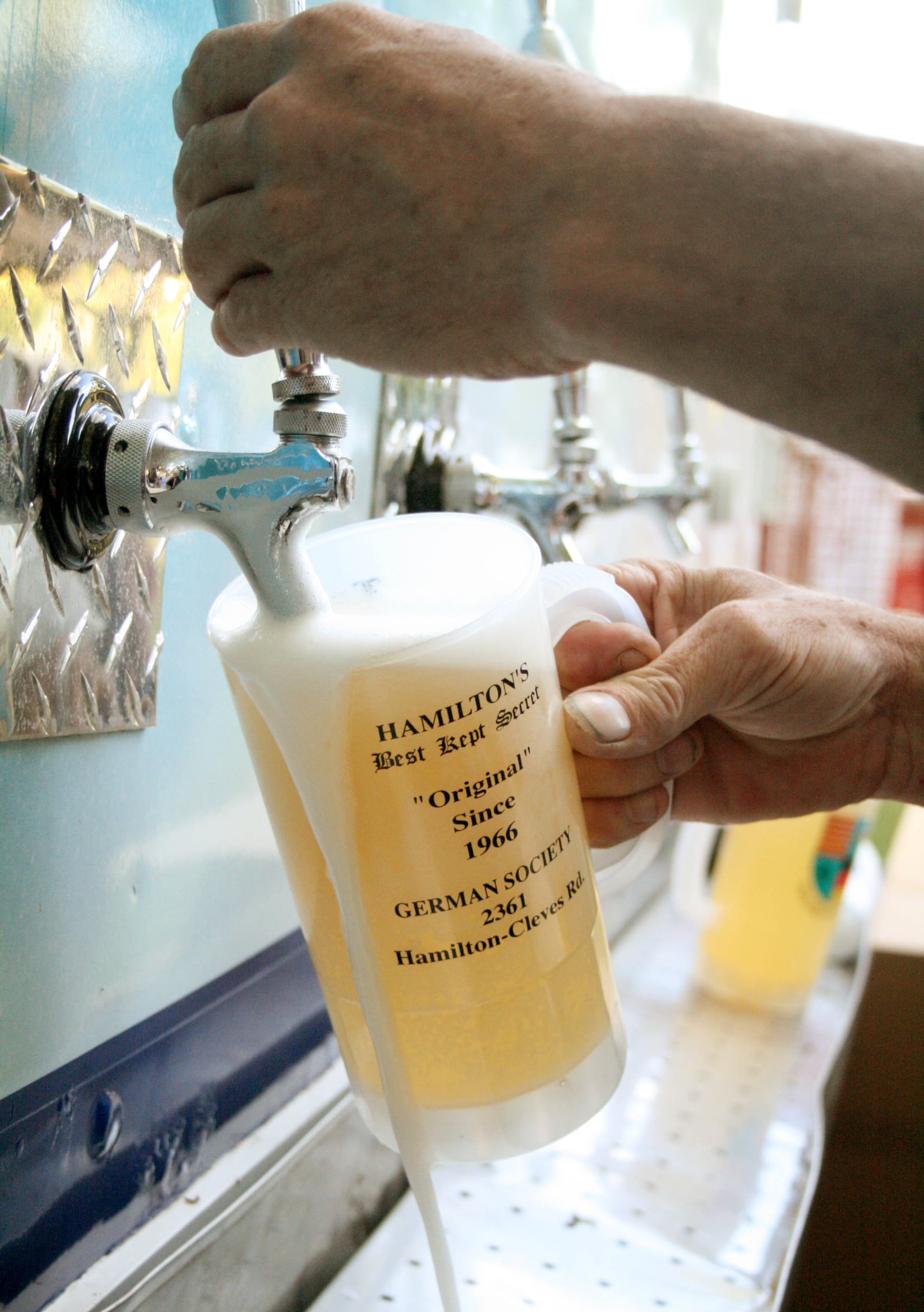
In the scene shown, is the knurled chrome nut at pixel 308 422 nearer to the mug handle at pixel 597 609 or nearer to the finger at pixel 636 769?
the mug handle at pixel 597 609

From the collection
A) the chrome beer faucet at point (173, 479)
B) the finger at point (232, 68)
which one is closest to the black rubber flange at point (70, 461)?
the chrome beer faucet at point (173, 479)

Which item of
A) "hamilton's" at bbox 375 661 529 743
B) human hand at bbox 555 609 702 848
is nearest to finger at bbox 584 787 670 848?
human hand at bbox 555 609 702 848

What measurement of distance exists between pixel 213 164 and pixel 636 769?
1.05 feet

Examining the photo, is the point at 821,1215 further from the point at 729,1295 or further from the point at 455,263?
the point at 455,263

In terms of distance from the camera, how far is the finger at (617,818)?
1.49ft

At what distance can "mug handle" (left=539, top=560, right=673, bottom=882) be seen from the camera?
39 cm

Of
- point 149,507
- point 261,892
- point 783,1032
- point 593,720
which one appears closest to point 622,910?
point 783,1032

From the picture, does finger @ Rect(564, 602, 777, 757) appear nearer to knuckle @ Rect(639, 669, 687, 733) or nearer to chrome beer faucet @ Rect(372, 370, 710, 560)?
knuckle @ Rect(639, 669, 687, 733)

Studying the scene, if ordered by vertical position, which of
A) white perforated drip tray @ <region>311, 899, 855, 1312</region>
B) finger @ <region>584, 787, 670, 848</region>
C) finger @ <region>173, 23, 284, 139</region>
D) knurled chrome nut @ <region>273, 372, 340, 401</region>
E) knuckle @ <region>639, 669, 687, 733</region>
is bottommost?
white perforated drip tray @ <region>311, 899, 855, 1312</region>

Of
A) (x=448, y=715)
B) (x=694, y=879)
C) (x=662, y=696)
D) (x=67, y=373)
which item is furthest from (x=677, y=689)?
(x=694, y=879)

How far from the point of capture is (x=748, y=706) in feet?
1.61

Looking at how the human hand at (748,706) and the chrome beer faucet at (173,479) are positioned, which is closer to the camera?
the chrome beer faucet at (173,479)

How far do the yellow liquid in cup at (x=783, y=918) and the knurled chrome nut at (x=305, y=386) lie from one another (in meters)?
0.65

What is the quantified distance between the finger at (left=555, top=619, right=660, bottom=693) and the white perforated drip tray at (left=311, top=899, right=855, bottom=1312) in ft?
0.97
